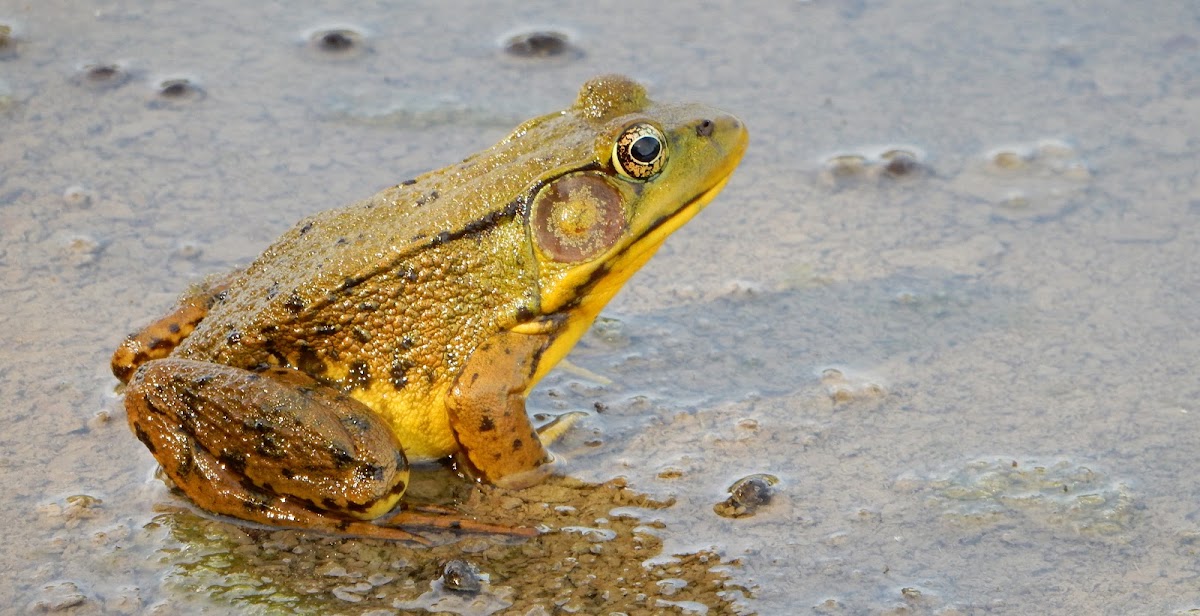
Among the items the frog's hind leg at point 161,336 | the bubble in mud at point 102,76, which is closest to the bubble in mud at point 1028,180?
the frog's hind leg at point 161,336

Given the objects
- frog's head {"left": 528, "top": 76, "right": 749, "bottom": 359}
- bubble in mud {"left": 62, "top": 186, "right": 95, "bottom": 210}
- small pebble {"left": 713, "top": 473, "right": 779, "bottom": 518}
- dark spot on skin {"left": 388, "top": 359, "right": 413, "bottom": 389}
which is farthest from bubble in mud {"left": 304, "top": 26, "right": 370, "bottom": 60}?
small pebble {"left": 713, "top": 473, "right": 779, "bottom": 518}

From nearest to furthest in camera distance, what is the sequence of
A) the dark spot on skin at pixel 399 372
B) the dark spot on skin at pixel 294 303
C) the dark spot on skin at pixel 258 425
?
the dark spot on skin at pixel 258 425 < the dark spot on skin at pixel 294 303 < the dark spot on skin at pixel 399 372

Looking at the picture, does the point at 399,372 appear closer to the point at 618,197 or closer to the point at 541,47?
the point at 618,197

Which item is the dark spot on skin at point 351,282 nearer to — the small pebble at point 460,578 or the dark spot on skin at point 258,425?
the dark spot on skin at point 258,425

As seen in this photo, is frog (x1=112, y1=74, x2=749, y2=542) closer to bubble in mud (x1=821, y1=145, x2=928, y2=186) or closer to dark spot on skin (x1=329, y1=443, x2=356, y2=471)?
dark spot on skin (x1=329, y1=443, x2=356, y2=471)

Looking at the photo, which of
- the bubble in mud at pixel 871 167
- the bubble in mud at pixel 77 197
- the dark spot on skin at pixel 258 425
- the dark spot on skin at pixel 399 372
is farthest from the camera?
the bubble in mud at pixel 871 167

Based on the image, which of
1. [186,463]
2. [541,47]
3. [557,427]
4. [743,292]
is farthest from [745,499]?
[541,47]
